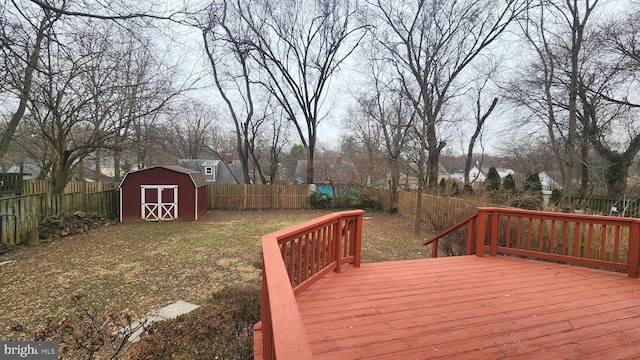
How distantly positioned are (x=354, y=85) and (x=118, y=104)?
11.6 meters

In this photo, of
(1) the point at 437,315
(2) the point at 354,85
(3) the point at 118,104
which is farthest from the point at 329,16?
(1) the point at 437,315

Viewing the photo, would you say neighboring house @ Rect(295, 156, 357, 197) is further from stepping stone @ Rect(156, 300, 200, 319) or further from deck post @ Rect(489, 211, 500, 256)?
stepping stone @ Rect(156, 300, 200, 319)

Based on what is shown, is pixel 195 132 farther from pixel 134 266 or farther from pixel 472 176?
pixel 472 176

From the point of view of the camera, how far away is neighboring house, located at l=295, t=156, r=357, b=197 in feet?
52.6

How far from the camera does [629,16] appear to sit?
8086 millimetres

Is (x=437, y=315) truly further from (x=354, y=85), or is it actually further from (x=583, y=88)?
(x=354, y=85)

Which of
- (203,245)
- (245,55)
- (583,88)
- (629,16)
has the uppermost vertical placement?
(245,55)

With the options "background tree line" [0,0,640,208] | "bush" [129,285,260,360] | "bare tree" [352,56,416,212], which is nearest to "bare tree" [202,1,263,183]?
"background tree line" [0,0,640,208]

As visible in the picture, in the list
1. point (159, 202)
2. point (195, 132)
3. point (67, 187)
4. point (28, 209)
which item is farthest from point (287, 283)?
point (195, 132)

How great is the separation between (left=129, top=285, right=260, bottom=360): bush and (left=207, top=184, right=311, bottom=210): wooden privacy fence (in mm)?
12410

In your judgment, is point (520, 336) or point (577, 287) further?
point (577, 287)

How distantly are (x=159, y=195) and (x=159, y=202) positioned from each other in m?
0.29

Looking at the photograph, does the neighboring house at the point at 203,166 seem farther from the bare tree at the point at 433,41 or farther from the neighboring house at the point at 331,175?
the bare tree at the point at 433,41

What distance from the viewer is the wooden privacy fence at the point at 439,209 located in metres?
7.61
